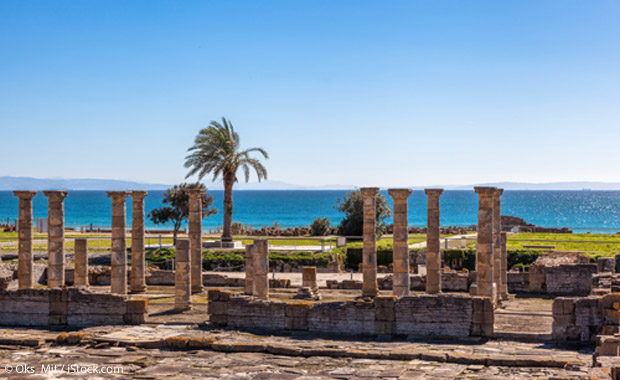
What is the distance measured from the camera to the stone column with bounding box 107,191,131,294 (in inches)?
1086

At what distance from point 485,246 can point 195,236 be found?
35.8 feet

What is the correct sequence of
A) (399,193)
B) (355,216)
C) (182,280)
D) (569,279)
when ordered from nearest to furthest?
(182,280) < (399,193) < (569,279) < (355,216)

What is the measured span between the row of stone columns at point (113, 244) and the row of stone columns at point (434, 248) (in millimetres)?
6516

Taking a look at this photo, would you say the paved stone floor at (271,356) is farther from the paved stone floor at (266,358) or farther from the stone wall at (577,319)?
the stone wall at (577,319)

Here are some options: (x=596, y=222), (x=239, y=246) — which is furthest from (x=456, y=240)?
(x=596, y=222)

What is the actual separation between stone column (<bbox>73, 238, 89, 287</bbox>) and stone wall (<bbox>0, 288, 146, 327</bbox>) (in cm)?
549

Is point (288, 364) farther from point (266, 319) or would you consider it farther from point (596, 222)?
point (596, 222)

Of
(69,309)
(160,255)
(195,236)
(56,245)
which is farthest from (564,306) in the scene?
(160,255)

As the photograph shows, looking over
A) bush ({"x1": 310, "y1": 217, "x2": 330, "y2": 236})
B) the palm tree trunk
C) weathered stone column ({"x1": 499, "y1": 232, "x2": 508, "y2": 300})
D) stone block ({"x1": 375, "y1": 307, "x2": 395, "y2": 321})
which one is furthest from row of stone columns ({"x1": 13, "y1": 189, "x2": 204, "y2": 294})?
bush ({"x1": 310, "y1": 217, "x2": 330, "y2": 236})

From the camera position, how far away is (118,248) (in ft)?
91.0

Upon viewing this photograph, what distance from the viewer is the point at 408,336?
67.5 feet

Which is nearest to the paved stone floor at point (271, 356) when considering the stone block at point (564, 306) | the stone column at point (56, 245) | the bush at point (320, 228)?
the stone block at point (564, 306)

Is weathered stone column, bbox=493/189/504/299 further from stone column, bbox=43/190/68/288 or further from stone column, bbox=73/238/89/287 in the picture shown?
stone column, bbox=43/190/68/288

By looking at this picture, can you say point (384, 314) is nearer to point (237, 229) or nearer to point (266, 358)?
point (266, 358)
